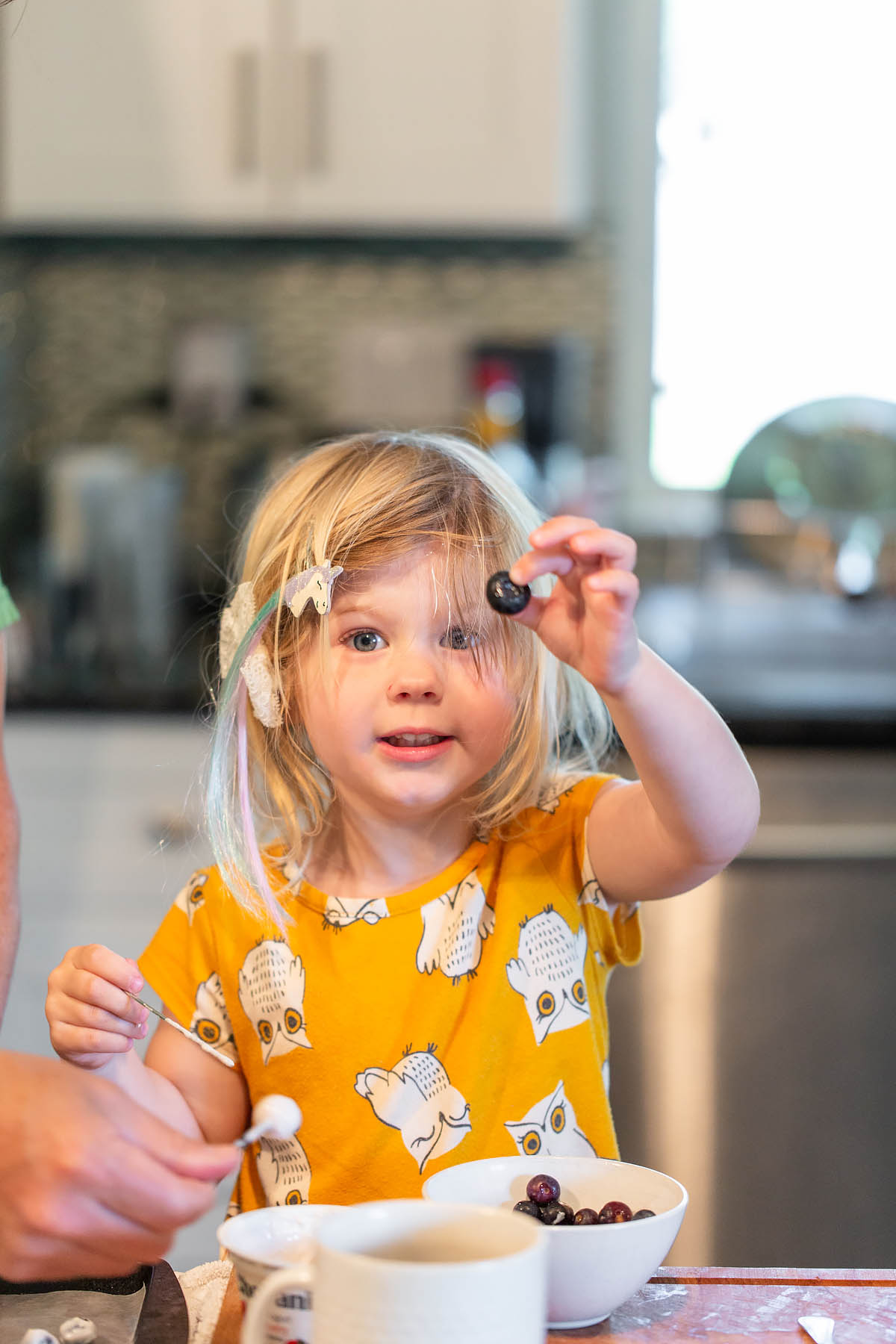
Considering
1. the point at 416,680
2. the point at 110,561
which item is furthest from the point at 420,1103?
the point at 110,561

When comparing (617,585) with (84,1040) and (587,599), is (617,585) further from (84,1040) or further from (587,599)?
(84,1040)

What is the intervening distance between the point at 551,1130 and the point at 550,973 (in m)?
0.11

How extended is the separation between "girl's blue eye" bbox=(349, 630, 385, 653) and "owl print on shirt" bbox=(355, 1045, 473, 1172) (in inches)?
11.1

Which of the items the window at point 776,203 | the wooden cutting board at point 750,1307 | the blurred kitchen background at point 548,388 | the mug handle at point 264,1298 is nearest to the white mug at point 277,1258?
the mug handle at point 264,1298

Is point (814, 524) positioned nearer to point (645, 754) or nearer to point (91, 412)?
point (91, 412)

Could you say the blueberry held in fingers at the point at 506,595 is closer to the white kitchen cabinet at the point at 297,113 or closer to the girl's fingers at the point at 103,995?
the girl's fingers at the point at 103,995

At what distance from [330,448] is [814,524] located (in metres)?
1.70

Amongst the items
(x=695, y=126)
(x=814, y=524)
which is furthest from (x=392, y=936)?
(x=695, y=126)

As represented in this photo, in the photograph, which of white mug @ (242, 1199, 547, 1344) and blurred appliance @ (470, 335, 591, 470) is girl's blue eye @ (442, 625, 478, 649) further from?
blurred appliance @ (470, 335, 591, 470)

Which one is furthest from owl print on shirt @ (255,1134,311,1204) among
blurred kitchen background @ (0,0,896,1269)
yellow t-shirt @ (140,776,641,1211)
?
blurred kitchen background @ (0,0,896,1269)

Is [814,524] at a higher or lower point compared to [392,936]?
higher

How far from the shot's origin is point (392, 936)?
3.22 ft

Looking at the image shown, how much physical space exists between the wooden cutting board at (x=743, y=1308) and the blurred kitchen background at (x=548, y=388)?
1070mm

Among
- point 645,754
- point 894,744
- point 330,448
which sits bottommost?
point 894,744
